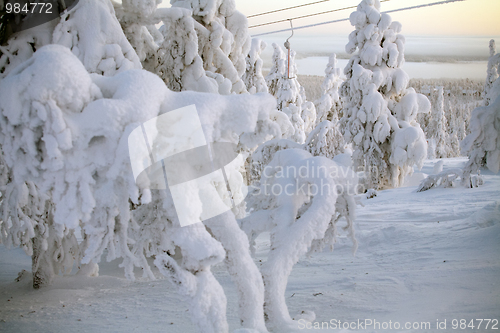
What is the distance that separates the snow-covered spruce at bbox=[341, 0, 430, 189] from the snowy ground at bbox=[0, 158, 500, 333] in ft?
19.5

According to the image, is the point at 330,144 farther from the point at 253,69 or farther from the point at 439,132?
the point at 439,132

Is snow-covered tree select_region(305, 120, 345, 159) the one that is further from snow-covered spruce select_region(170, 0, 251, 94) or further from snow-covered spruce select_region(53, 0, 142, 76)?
snow-covered spruce select_region(53, 0, 142, 76)

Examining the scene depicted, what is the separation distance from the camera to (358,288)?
5.39 metres

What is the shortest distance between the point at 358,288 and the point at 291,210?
7.78 feet

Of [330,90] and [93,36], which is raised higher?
[93,36]

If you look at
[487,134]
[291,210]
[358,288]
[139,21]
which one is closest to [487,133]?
[487,134]

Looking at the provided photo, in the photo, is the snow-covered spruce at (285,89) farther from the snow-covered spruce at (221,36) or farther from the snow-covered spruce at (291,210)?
the snow-covered spruce at (291,210)

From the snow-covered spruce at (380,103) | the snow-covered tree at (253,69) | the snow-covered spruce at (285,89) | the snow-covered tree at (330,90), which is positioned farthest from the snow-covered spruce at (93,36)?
the snow-covered tree at (330,90)

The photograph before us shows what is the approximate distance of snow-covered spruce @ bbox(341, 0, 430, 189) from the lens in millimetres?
13977

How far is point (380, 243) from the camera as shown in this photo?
7.57 m

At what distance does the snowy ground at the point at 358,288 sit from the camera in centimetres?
448

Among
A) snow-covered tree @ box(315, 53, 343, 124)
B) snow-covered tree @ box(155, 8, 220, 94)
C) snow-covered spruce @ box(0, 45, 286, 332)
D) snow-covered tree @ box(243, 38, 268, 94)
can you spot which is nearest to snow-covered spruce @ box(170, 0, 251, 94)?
snow-covered tree @ box(155, 8, 220, 94)

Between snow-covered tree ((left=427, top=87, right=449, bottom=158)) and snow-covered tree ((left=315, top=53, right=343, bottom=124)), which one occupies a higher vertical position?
snow-covered tree ((left=315, top=53, right=343, bottom=124))

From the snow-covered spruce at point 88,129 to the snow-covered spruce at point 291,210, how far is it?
102cm
